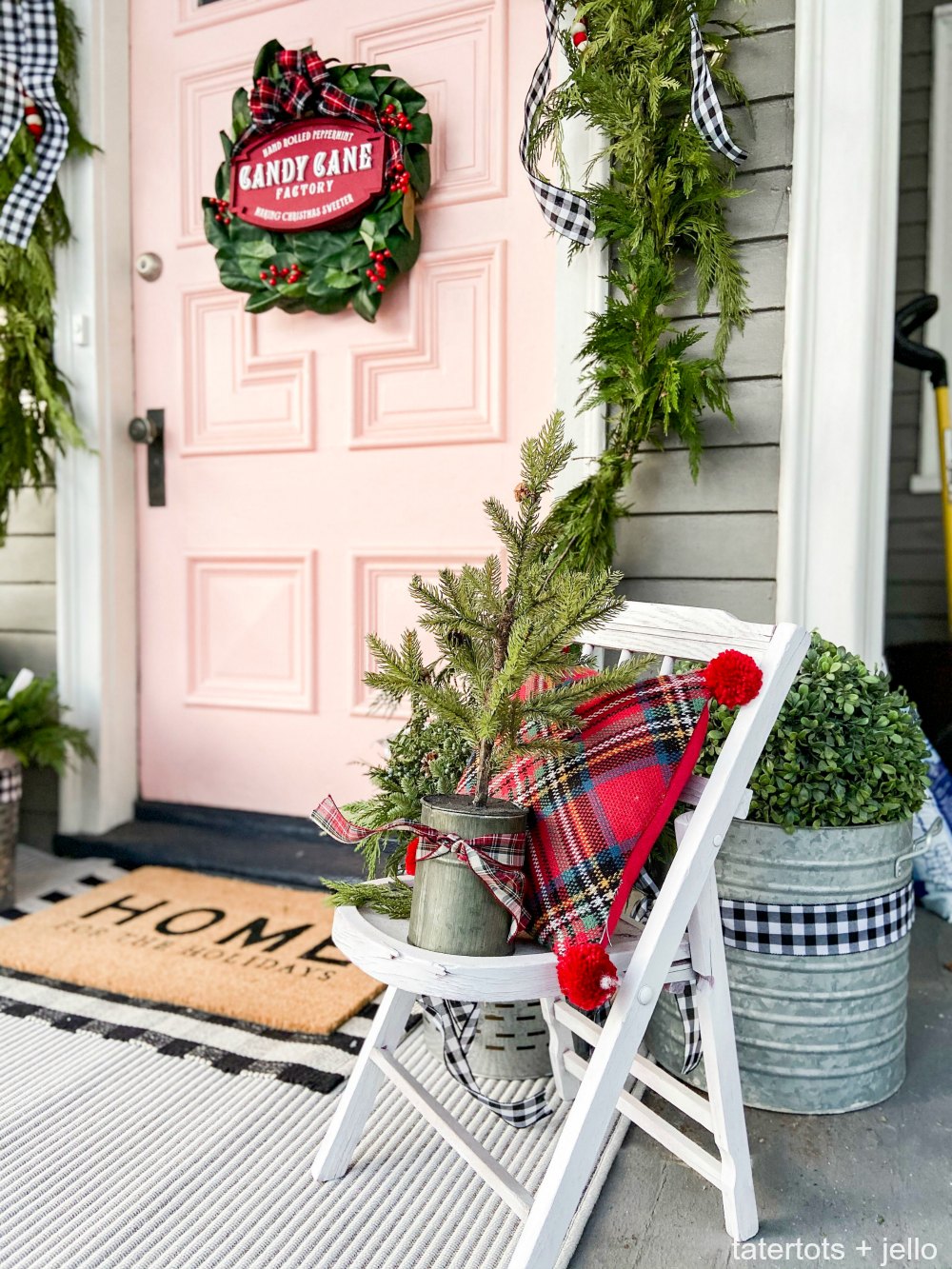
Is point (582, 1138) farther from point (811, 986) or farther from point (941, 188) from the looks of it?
point (941, 188)

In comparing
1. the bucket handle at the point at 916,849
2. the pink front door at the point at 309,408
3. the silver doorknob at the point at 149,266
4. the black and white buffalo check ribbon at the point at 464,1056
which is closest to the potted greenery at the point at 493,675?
the black and white buffalo check ribbon at the point at 464,1056

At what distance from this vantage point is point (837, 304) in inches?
65.7

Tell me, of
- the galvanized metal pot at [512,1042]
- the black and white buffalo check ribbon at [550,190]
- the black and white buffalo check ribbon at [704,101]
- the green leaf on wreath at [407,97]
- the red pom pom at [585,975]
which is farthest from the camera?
the green leaf on wreath at [407,97]

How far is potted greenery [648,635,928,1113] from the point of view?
1.28 meters

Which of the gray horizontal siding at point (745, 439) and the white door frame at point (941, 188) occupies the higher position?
the white door frame at point (941, 188)

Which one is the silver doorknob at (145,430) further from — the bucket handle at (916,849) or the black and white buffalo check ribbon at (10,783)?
the bucket handle at (916,849)

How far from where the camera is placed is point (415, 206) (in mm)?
2070

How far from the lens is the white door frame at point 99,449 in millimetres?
2326

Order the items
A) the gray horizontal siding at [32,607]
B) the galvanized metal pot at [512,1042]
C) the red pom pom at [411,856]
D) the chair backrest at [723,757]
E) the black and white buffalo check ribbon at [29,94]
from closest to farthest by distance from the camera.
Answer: the chair backrest at [723,757]
the red pom pom at [411,856]
the galvanized metal pot at [512,1042]
the black and white buffalo check ribbon at [29,94]
the gray horizontal siding at [32,607]

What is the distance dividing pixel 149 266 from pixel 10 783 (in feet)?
4.36

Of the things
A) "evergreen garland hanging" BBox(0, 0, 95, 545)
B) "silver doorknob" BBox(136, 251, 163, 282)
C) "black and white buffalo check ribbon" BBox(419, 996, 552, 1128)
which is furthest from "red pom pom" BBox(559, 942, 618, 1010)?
"silver doorknob" BBox(136, 251, 163, 282)

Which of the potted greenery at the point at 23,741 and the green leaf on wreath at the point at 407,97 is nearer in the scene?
the green leaf on wreath at the point at 407,97

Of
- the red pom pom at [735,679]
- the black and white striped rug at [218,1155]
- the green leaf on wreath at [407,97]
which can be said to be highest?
the green leaf on wreath at [407,97]

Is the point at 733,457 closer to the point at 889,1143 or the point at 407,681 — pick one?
the point at 407,681
